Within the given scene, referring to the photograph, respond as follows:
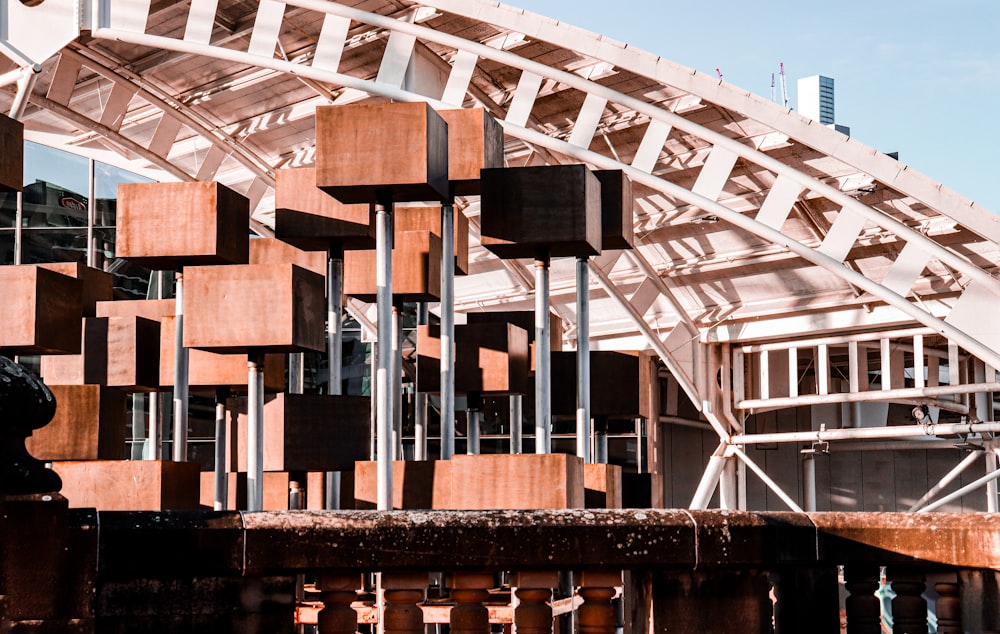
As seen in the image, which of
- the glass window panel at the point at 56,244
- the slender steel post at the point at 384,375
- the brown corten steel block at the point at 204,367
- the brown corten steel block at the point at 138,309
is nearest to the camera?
the slender steel post at the point at 384,375

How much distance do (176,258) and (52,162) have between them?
1813 cm

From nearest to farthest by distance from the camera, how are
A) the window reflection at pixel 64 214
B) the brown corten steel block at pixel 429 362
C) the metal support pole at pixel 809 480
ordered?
the brown corten steel block at pixel 429 362 < the window reflection at pixel 64 214 < the metal support pole at pixel 809 480

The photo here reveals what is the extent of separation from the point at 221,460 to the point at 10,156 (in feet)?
10.2

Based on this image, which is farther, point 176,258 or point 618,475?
point 618,475

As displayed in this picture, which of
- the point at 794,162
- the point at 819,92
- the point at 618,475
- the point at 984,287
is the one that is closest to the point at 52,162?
the point at 794,162

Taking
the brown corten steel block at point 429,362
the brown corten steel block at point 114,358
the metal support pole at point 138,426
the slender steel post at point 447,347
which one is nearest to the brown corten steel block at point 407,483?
the slender steel post at point 447,347

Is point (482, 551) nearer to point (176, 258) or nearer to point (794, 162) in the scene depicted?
point (176, 258)

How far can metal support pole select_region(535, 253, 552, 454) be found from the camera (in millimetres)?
8492

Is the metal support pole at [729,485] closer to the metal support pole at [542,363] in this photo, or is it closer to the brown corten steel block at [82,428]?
the brown corten steel block at [82,428]

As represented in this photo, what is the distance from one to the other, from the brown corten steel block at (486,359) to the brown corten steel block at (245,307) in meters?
1.48

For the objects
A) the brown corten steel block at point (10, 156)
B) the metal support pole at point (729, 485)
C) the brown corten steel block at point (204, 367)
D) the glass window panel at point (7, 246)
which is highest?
the glass window panel at point (7, 246)

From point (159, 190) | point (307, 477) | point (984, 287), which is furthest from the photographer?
point (984, 287)

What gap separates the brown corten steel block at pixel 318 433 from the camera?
10062 mm

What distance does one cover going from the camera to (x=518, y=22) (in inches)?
741
